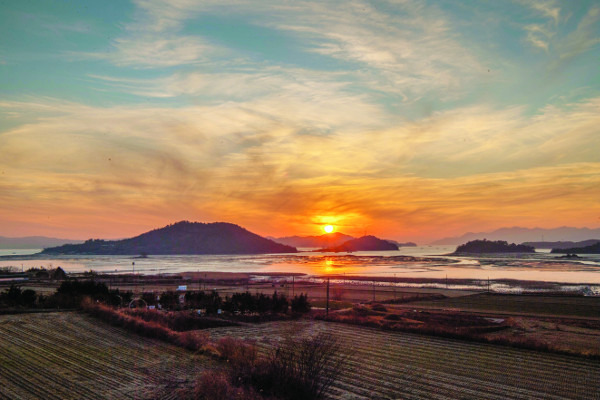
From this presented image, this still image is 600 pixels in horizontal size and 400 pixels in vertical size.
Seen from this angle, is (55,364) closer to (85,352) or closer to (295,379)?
(85,352)

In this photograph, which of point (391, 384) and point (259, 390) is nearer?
point (259, 390)

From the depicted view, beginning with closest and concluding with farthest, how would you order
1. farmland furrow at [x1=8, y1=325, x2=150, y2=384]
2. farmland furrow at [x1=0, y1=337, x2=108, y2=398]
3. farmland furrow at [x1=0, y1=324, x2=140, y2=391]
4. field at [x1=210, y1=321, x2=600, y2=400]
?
farmland furrow at [x1=0, y1=337, x2=108, y2=398]
field at [x1=210, y1=321, x2=600, y2=400]
farmland furrow at [x1=0, y1=324, x2=140, y2=391]
farmland furrow at [x1=8, y1=325, x2=150, y2=384]

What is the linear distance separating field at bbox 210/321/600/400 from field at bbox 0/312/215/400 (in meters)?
5.52

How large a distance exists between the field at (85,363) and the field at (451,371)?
5517mm

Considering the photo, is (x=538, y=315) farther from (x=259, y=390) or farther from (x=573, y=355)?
(x=259, y=390)

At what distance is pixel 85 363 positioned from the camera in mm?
17266

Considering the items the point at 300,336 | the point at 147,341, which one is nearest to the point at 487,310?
the point at 300,336

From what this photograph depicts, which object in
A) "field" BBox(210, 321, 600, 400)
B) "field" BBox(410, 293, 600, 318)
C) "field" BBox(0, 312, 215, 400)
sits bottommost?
"field" BBox(410, 293, 600, 318)

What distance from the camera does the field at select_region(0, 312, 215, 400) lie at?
14030 millimetres

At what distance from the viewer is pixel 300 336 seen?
24.4m

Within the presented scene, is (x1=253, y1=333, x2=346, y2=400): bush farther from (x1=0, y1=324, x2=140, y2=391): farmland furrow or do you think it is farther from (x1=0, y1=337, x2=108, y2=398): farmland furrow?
(x1=0, y1=337, x2=108, y2=398): farmland furrow

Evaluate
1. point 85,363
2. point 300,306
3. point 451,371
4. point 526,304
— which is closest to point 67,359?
point 85,363

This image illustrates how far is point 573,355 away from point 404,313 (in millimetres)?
16007

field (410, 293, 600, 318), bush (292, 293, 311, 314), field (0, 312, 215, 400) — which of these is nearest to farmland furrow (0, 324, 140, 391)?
field (0, 312, 215, 400)
